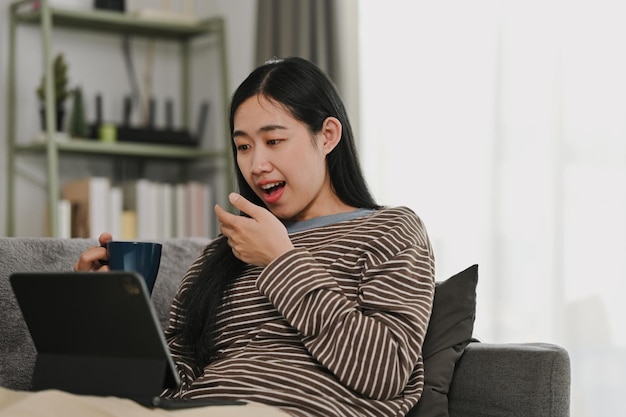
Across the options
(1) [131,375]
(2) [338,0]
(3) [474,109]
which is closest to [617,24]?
(3) [474,109]

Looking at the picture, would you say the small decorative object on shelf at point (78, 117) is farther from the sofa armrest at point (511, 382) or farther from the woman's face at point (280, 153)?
the sofa armrest at point (511, 382)

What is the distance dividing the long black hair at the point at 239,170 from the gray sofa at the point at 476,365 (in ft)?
0.75

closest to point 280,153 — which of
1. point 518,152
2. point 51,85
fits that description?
point 518,152

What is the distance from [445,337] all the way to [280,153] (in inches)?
16.8

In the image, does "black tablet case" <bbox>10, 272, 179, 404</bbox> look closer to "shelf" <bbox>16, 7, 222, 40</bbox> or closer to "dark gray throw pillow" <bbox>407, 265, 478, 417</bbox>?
"dark gray throw pillow" <bbox>407, 265, 478, 417</bbox>

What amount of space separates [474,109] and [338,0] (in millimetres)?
682

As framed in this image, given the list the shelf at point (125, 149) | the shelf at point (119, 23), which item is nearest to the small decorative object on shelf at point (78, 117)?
the shelf at point (125, 149)

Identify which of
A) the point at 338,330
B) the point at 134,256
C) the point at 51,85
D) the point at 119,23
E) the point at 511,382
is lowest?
the point at 511,382

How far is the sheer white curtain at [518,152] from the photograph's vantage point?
102 inches

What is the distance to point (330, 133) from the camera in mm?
1862

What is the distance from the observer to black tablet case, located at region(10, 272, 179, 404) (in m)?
1.37

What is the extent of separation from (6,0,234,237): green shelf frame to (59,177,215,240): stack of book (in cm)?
9

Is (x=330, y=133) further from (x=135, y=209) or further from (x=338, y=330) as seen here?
(x=135, y=209)

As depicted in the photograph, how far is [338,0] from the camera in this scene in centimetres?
340
